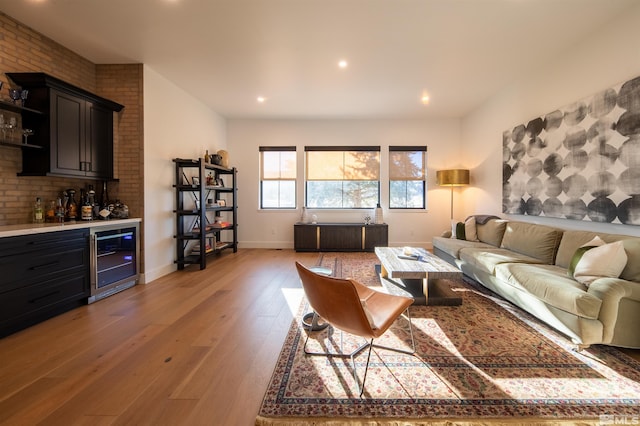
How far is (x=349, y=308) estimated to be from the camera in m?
1.65

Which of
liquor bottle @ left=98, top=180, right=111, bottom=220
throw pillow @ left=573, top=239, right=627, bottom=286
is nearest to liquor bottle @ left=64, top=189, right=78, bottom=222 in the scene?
liquor bottle @ left=98, top=180, right=111, bottom=220

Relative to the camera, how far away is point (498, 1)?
8.30ft

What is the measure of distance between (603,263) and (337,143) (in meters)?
4.92

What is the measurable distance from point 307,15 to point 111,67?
3.00 meters

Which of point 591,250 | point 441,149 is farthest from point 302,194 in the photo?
point 591,250

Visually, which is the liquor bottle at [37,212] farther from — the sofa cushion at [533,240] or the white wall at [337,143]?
the sofa cushion at [533,240]

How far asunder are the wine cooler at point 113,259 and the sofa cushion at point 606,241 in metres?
5.21

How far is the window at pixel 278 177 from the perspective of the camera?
634 cm

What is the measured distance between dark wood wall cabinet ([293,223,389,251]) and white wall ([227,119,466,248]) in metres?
0.45

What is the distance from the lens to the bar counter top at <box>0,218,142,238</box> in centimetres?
234

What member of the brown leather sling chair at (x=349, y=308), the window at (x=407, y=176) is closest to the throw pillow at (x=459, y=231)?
the window at (x=407, y=176)

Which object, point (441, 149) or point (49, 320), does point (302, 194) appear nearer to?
point (441, 149)

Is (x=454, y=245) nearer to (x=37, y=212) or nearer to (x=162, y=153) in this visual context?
(x=162, y=153)

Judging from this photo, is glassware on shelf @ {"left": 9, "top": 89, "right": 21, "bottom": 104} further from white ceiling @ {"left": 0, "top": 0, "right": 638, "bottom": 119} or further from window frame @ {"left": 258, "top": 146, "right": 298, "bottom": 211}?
window frame @ {"left": 258, "top": 146, "right": 298, "bottom": 211}
